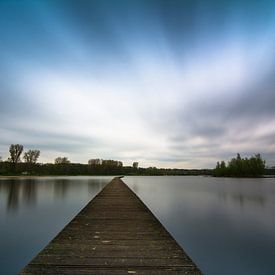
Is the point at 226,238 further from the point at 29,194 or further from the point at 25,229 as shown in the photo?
the point at 29,194

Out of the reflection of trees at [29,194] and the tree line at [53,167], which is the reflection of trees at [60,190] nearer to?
the reflection of trees at [29,194]

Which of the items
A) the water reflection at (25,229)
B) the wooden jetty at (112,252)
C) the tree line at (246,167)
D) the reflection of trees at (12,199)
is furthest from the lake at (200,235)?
the tree line at (246,167)

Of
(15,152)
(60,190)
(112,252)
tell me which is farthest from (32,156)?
(112,252)

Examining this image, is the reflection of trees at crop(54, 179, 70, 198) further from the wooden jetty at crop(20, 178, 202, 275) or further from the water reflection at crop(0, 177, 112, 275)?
the wooden jetty at crop(20, 178, 202, 275)

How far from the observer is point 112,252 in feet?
15.5

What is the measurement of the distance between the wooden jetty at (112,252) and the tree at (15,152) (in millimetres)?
70468

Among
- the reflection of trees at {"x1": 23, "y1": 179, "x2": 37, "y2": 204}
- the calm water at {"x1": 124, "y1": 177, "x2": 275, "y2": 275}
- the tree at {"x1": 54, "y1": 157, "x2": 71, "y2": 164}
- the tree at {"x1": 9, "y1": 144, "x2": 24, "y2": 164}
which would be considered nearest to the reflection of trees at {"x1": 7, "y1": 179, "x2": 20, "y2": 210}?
the reflection of trees at {"x1": 23, "y1": 179, "x2": 37, "y2": 204}

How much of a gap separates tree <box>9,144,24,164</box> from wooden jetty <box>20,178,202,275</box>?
7047 cm

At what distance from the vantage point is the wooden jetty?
3885 mm

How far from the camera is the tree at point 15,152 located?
6879cm

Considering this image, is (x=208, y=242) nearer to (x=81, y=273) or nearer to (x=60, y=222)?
A: (x=81, y=273)

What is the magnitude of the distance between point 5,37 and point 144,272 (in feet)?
48.9

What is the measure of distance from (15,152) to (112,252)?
74.2m

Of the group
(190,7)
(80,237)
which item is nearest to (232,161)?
(190,7)
